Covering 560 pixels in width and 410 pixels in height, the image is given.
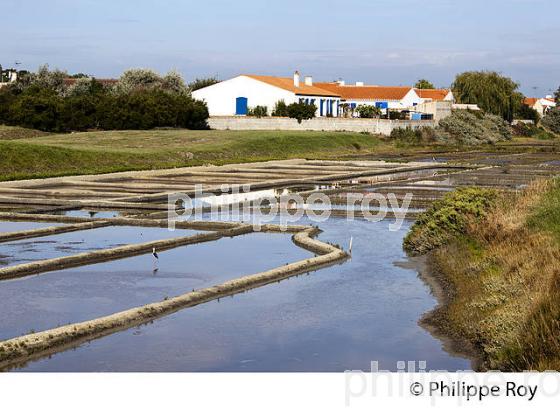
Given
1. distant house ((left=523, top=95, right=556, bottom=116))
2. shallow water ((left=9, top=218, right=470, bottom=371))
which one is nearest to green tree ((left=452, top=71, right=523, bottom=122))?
distant house ((left=523, top=95, right=556, bottom=116))

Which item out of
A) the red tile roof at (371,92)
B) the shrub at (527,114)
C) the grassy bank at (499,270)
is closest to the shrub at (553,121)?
the shrub at (527,114)

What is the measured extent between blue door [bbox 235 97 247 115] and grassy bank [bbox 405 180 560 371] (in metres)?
68.1

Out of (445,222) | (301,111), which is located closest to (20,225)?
(445,222)

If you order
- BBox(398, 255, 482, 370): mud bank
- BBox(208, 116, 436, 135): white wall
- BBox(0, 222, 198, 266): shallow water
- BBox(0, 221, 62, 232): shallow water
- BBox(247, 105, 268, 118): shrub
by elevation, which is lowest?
BBox(398, 255, 482, 370): mud bank

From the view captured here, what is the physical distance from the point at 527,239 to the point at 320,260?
4293 millimetres

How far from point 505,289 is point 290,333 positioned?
3690 millimetres

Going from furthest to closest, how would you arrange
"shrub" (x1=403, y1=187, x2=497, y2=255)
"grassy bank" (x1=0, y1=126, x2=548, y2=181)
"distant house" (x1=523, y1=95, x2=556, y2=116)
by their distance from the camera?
"distant house" (x1=523, y1=95, x2=556, y2=116)
"grassy bank" (x1=0, y1=126, x2=548, y2=181)
"shrub" (x1=403, y1=187, x2=497, y2=255)

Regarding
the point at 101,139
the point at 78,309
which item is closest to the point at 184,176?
the point at 101,139

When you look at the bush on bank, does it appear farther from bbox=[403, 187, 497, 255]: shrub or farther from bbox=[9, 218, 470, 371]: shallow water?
bbox=[9, 218, 470, 371]: shallow water

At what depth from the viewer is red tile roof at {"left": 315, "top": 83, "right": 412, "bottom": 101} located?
4496 inches

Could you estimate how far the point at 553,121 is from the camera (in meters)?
131

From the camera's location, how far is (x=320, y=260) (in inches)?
804

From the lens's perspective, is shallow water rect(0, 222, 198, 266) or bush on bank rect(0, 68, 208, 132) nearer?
shallow water rect(0, 222, 198, 266)
